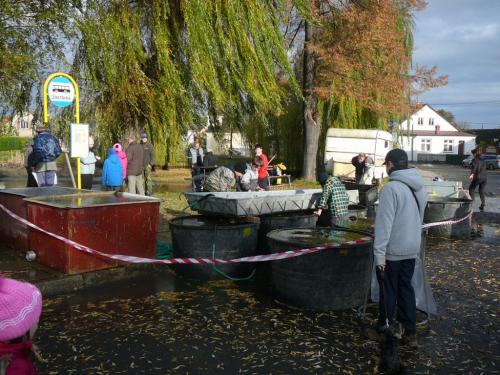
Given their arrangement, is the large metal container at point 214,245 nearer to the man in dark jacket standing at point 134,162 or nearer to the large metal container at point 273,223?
the large metal container at point 273,223

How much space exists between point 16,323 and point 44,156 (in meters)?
8.94

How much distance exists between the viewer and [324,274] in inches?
228

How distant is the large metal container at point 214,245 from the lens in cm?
712

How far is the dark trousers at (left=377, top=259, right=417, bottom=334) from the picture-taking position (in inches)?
193

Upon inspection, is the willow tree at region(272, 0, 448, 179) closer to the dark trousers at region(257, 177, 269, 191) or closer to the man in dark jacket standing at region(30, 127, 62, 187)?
the dark trousers at region(257, 177, 269, 191)

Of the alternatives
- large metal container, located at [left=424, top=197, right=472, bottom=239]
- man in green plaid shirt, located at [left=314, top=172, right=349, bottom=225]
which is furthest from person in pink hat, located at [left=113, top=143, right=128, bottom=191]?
large metal container, located at [left=424, top=197, right=472, bottom=239]

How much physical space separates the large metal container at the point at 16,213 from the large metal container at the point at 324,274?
423 cm

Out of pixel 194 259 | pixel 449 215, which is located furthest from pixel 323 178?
pixel 449 215

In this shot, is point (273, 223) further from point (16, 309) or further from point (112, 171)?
point (16, 309)

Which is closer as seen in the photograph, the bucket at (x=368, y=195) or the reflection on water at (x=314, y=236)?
the reflection on water at (x=314, y=236)

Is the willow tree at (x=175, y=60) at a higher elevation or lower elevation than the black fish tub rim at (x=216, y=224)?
higher

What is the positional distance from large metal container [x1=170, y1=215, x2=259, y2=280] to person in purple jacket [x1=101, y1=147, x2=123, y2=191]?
16.0 feet

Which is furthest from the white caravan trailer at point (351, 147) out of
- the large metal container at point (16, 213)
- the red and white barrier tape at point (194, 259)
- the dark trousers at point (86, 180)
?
the red and white barrier tape at point (194, 259)

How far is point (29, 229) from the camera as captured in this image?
7637 mm
